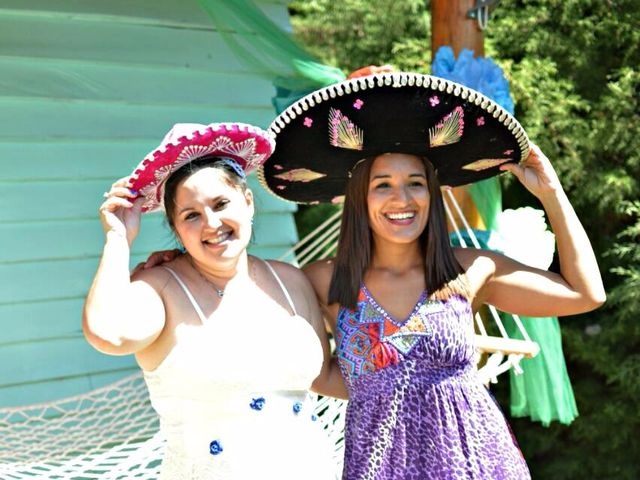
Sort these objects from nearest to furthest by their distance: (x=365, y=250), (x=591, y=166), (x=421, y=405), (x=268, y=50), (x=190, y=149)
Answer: (x=190, y=149) → (x=421, y=405) → (x=365, y=250) → (x=268, y=50) → (x=591, y=166)

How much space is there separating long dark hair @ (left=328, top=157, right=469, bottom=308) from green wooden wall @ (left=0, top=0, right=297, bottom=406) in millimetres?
1354

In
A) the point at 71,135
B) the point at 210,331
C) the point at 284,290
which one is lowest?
the point at 210,331

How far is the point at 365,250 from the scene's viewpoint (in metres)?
2.13

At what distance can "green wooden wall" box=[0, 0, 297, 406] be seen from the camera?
356 centimetres

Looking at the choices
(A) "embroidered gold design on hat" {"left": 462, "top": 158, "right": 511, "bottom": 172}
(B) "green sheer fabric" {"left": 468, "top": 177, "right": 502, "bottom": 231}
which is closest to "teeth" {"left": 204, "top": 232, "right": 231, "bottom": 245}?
(A) "embroidered gold design on hat" {"left": 462, "top": 158, "right": 511, "bottom": 172}

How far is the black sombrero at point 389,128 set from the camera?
1975 millimetres

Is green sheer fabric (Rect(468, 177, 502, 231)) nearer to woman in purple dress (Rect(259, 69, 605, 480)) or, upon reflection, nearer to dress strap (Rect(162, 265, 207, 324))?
woman in purple dress (Rect(259, 69, 605, 480))

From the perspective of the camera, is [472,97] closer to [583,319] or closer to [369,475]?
[369,475]

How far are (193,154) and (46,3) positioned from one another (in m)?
2.01

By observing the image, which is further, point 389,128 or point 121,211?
point 389,128

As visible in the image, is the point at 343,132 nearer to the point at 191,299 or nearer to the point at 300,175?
the point at 300,175

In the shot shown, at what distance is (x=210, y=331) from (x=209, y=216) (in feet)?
0.72

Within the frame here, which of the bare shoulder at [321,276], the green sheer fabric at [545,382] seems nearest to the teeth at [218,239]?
the bare shoulder at [321,276]

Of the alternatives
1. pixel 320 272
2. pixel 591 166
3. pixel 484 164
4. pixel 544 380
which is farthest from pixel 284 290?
pixel 591 166
